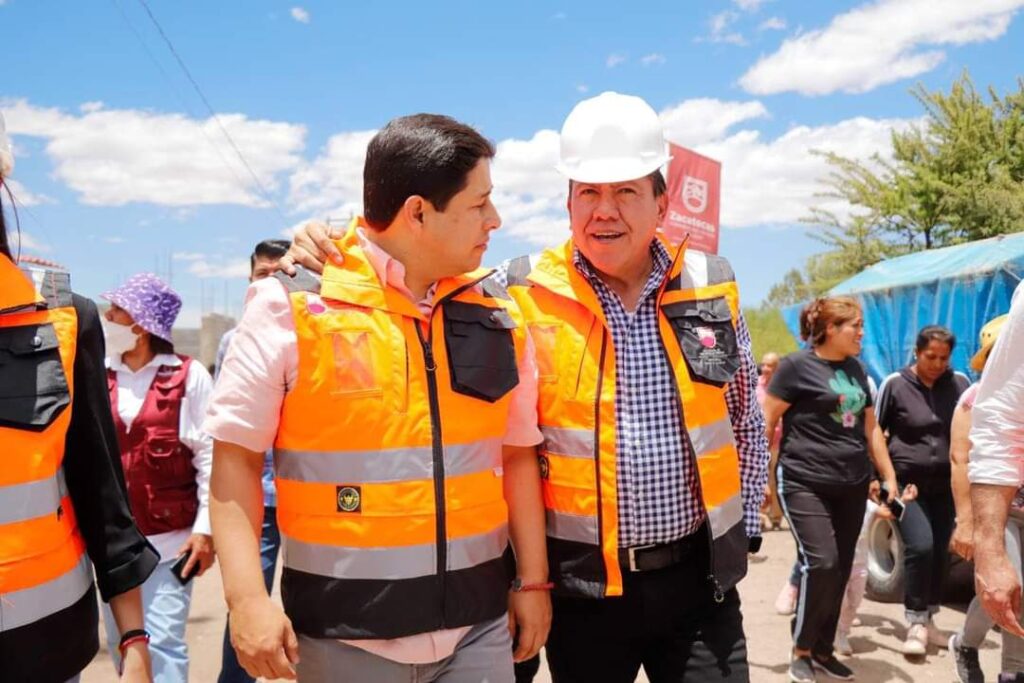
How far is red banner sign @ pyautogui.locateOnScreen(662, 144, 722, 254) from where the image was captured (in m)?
13.4

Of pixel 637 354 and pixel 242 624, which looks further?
pixel 637 354

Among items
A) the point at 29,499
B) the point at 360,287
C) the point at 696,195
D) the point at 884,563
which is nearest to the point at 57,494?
the point at 29,499

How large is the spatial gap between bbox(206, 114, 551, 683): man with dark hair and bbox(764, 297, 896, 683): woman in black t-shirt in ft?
11.0

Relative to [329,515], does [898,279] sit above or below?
above

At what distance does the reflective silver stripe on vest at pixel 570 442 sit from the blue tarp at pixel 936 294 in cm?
552

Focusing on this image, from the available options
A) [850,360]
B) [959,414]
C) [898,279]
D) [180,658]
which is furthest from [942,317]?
[180,658]

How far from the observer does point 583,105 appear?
2996mm

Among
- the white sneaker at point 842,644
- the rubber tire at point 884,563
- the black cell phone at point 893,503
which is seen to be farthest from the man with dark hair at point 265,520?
the rubber tire at point 884,563

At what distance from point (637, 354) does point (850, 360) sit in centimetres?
321

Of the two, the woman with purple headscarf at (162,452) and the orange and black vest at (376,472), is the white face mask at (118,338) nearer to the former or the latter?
the woman with purple headscarf at (162,452)

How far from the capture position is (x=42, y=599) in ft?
5.73

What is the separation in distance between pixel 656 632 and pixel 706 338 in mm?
920

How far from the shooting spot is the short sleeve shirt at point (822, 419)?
17.3 feet

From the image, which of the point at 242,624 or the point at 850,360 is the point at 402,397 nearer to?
the point at 242,624
